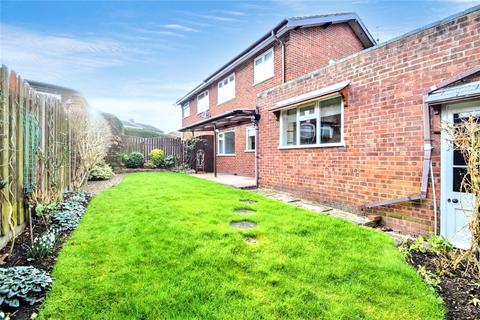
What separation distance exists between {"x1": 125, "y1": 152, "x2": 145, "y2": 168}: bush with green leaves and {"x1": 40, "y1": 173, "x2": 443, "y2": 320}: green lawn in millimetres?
12427

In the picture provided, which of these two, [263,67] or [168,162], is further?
[168,162]

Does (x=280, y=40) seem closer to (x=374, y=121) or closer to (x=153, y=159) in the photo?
(x=374, y=121)

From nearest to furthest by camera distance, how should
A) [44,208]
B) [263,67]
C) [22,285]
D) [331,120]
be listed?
[22,285] < [44,208] < [331,120] < [263,67]

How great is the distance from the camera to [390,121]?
526cm

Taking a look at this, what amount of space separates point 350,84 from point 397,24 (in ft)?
31.7

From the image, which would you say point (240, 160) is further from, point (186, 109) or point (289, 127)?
point (186, 109)

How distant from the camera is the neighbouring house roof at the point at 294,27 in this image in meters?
11.1

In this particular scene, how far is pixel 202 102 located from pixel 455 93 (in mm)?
18193

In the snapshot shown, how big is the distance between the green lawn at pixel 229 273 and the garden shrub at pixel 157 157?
12953 millimetres

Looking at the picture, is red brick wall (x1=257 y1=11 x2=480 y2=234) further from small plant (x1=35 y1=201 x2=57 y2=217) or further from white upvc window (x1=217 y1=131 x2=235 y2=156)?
white upvc window (x1=217 y1=131 x2=235 y2=156)

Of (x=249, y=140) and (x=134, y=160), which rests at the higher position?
(x=249, y=140)

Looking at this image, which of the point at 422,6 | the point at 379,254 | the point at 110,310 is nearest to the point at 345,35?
the point at 422,6

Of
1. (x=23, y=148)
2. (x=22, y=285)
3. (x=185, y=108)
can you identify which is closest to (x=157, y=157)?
(x=185, y=108)

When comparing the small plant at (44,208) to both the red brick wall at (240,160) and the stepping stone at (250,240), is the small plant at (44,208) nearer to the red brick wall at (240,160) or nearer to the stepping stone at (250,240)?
the stepping stone at (250,240)
